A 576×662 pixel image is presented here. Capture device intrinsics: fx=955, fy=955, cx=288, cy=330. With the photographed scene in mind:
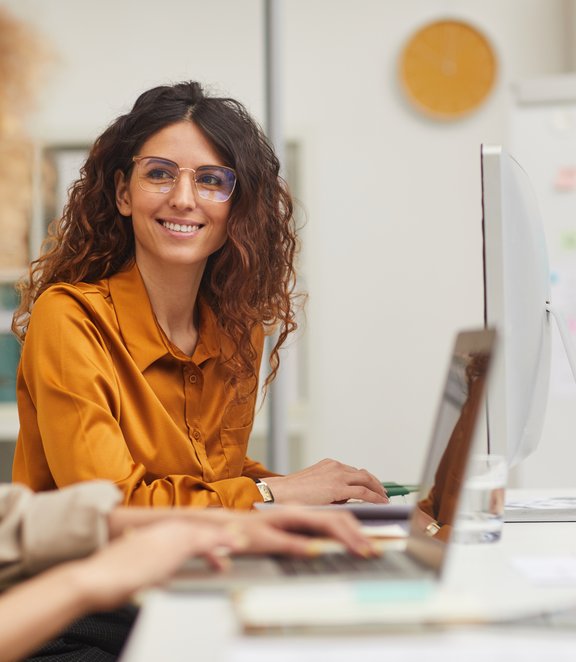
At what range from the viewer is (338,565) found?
0.79 m

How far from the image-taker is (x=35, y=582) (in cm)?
70

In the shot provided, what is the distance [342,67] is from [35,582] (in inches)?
136

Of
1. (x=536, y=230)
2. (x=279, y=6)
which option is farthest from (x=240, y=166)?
(x=279, y=6)

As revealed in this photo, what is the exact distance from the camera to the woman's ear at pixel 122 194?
1682 mm

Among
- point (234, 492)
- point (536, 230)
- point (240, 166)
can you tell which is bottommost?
point (234, 492)

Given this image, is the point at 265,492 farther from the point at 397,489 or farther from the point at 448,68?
the point at 448,68

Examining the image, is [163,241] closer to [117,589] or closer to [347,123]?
[117,589]

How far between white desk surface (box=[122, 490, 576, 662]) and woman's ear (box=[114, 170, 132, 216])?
101 cm

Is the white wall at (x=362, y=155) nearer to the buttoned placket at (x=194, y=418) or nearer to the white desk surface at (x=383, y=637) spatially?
the buttoned placket at (x=194, y=418)

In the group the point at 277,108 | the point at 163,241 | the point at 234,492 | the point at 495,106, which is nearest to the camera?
the point at 234,492

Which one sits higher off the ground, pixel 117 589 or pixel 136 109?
pixel 136 109

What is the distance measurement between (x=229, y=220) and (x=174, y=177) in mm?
128

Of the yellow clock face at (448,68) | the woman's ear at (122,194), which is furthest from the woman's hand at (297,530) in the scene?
the yellow clock face at (448,68)

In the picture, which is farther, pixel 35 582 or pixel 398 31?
pixel 398 31
